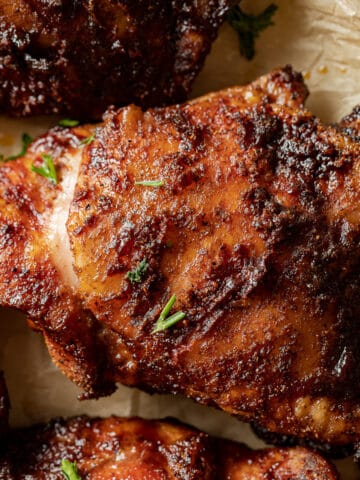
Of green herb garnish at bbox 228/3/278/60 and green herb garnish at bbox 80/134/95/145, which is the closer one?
green herb garnish at bbox 80/134/95/145

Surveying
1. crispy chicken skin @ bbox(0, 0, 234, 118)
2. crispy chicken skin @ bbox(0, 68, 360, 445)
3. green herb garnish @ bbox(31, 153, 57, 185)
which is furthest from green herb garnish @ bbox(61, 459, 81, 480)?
crispy chicken skin @ bbox(0, 0, 234, 118)

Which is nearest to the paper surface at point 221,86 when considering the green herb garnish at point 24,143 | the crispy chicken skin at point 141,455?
the green herb garnish at point 24,143

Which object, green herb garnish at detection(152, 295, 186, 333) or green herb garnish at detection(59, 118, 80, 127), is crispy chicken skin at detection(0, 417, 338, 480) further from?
green herb garnish at detection(59, 118, 80, 127)

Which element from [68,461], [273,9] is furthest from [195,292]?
[273,9]

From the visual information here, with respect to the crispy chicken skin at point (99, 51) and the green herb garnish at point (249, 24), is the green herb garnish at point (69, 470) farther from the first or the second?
the green herb garnish at point (249, 24)

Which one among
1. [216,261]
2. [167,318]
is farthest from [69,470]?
[216,261]
